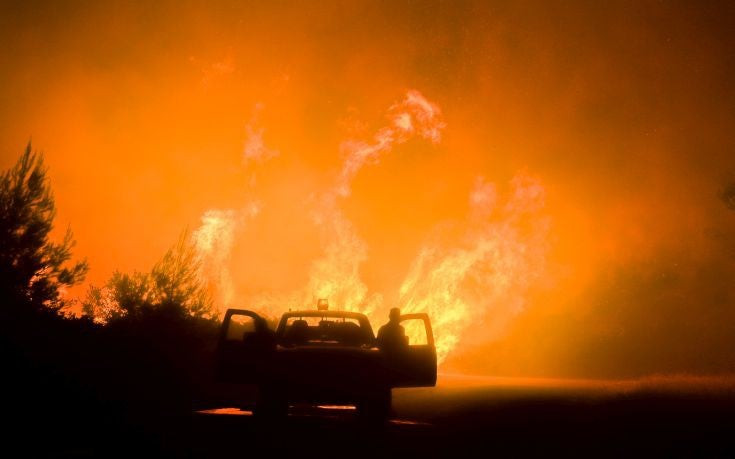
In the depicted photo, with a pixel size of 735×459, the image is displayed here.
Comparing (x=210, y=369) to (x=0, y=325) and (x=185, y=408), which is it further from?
(x=185, y=408)

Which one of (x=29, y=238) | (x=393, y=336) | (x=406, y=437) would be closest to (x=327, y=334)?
(x=393, y=336)

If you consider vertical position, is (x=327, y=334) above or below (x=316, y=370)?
above

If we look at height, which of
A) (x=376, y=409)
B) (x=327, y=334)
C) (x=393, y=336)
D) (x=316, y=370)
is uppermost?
(x=327, y=334)

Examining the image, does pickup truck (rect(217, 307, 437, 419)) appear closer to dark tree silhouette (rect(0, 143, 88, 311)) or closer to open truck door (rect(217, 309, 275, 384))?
open truck door (rect(217, 309, 275, 384))

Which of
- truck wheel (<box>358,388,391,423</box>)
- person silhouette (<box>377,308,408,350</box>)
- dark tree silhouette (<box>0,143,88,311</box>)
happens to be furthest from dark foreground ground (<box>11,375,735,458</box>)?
dark tree silhouette (<box>0,143,88,311</box>)

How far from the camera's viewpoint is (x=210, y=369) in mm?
27812

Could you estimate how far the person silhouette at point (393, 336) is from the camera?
11.9 metres

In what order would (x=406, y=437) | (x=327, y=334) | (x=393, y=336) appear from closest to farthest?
(x=406, y=437)
(x=393, y=336)
(x=327, y=334)

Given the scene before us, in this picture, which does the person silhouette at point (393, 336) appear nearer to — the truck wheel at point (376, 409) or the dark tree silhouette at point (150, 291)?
the truck wheel at point (376, 409)

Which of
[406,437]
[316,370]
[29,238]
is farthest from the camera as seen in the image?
[29,238]

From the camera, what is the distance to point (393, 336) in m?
12.0

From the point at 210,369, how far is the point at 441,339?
14.1 metres

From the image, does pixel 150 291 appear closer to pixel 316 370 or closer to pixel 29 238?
pixel 29 238

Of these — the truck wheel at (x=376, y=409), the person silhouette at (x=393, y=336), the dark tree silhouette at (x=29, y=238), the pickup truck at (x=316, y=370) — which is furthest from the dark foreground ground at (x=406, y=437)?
the dark tree silhouette at (x=29, y=238)
